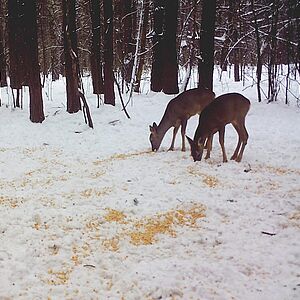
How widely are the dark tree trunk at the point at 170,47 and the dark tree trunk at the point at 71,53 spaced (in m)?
3.43

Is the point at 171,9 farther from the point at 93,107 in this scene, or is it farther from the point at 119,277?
the point at 119,277

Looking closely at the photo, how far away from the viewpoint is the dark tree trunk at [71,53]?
1321 cm

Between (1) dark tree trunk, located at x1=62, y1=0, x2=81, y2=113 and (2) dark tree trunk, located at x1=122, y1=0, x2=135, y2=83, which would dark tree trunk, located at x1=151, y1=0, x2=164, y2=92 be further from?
(1) dark tree trunk, located at x1=62, y1=0, x2=81, y2=113

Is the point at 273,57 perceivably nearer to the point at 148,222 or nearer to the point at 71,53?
the point at 71,53

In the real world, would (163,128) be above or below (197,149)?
above

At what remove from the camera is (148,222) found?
5848 millimetres

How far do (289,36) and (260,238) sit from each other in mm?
11366

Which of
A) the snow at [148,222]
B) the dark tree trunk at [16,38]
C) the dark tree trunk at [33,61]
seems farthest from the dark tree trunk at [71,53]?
the snow at [148,222]

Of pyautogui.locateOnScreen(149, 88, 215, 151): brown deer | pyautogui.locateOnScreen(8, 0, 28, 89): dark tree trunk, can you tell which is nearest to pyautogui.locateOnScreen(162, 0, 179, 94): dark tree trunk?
pyautogui.locateOnScreen(8, 0, 28, 89): dark tree trunk

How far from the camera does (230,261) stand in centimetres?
468

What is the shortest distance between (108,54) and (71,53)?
229 cm

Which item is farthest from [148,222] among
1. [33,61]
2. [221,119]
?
[33,61]

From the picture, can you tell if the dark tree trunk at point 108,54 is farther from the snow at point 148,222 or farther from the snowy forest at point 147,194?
the snow at point 148,222

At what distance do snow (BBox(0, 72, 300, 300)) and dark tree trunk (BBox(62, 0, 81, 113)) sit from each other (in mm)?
3348
